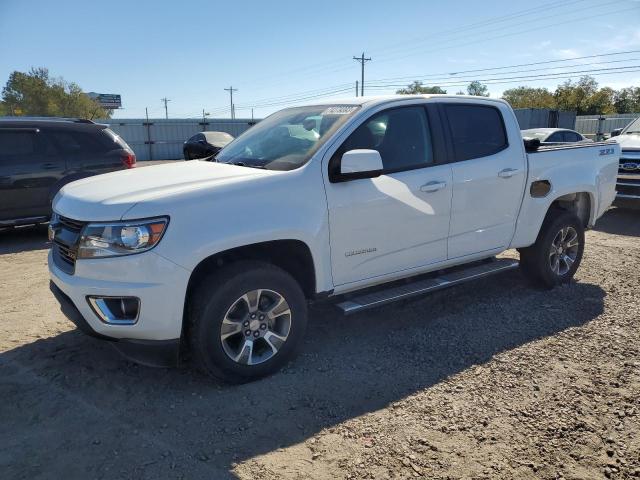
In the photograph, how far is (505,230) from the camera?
4.77m

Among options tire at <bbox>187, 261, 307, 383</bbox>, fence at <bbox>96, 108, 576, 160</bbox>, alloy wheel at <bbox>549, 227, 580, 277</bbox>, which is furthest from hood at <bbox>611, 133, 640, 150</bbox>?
fence at <bbox>96, 108, 576, 160</bbox>

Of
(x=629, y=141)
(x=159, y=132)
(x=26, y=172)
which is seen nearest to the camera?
(x=26, y=172)

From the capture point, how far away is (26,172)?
762 centimetres

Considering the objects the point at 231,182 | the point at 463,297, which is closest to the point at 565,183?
the point at 463,297

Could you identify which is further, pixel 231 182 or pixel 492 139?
pixel 492 139

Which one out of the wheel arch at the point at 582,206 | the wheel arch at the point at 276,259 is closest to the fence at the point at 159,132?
the wheel arch at the point at 582,206

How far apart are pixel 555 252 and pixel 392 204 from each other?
2.48m

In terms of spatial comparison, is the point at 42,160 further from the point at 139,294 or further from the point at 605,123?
the point at 605,123

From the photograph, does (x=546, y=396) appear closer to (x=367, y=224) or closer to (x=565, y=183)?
(x=367, y=224)

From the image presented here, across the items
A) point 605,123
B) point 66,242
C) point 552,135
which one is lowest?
point 66,242

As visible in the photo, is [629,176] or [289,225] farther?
[629,176]

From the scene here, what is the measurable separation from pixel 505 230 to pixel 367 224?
5.77 feet

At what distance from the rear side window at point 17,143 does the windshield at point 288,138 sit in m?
4.84

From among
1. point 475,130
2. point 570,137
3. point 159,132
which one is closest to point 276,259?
point 475,130
